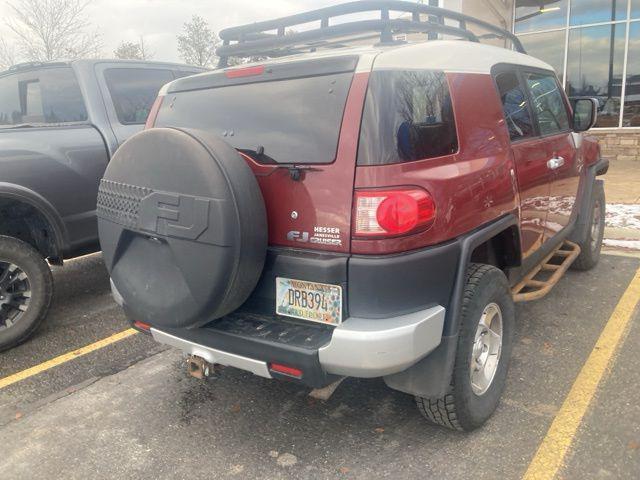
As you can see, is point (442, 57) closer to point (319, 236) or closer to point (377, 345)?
point (319, 236)

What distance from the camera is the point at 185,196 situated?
233 cm

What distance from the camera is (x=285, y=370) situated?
7.67ft

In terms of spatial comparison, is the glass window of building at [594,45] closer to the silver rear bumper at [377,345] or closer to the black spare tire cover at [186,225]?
the silver rear bumper at [377,345]

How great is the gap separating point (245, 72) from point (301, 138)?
0.59 m

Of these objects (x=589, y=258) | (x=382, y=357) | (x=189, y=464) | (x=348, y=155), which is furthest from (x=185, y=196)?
(x=589, y=258)

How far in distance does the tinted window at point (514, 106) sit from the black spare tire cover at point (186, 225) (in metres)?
1.63

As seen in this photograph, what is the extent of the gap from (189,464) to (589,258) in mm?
4217

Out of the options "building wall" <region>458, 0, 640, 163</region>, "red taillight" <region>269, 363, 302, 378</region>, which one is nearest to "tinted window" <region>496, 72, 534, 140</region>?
"red taillight" <region>269, 363, 302, 378</region>

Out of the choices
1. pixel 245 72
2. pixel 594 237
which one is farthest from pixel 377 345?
pixel 594 237

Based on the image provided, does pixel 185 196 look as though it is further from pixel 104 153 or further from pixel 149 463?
pixel 104 153

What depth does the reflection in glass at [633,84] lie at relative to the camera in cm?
1284

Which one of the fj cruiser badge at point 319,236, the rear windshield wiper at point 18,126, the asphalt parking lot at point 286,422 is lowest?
the asphalt parking lot at point 286,422

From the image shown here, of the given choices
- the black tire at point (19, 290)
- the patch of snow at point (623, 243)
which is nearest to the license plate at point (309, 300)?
the black tire at point (19, 290)

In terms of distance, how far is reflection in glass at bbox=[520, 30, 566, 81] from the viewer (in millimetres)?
13875
